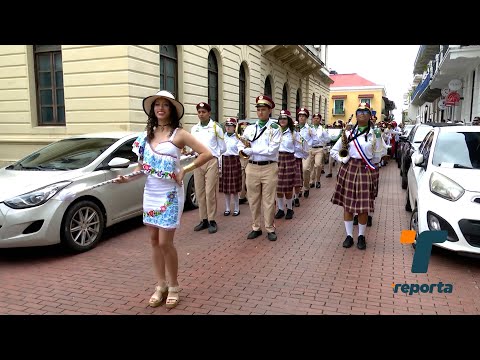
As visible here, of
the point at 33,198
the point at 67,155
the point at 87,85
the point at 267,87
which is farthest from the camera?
the point at 267,87

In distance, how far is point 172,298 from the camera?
3.82 meters

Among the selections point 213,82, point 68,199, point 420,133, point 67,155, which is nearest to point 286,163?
point 67,155

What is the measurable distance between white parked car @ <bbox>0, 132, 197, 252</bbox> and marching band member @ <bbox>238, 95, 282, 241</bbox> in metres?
1.69

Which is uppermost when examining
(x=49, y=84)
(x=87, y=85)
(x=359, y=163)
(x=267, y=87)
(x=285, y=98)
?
(x=267, y=87)

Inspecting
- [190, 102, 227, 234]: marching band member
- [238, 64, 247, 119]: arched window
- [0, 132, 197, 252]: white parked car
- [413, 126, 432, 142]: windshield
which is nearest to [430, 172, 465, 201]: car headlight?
[190, 102, 227, 234]: marching band member

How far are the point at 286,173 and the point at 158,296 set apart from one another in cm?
383

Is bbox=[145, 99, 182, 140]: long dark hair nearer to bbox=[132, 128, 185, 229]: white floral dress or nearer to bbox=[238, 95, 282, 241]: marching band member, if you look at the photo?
bbox=[132, 128, 185, 229]: white floral dress

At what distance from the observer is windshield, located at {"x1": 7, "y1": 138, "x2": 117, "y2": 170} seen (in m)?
5.74

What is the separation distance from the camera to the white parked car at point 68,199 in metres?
4.80

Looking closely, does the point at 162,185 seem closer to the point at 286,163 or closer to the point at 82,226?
the point at 82,226

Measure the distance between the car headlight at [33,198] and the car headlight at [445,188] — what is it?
4506mm

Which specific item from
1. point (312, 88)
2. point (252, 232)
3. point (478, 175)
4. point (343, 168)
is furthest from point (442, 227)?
point (312, 88)
